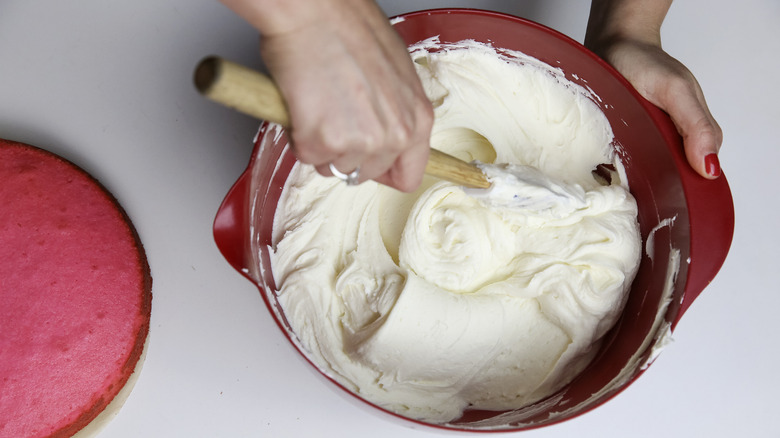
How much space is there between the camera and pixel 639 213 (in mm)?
1060

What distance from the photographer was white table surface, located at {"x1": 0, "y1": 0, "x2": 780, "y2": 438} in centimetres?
110

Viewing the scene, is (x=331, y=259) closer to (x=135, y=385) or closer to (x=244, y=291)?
(x=244, y=291)

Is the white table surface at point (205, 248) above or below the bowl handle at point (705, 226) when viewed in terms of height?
below

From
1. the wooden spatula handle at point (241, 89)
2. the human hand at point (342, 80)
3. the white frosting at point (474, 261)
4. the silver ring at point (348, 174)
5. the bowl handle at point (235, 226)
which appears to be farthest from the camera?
the white frosting at point (474, 261)

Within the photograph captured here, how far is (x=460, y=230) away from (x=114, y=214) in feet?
2.09

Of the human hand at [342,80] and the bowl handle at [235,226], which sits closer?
the human hand at [342,80]

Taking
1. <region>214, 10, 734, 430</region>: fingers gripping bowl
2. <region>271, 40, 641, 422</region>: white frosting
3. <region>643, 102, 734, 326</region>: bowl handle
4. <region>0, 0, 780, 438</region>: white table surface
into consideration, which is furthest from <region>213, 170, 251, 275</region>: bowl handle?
<region>643, 102, 734, 326</region>: bowl handle

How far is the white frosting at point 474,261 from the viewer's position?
3.26 feet

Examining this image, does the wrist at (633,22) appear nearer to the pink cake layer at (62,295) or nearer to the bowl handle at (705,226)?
the bowl handle at (705,226)

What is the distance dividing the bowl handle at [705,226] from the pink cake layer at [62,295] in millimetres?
932

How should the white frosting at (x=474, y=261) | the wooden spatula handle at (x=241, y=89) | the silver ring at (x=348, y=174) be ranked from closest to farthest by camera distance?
the wooden spatula handle at (x=241, y=89) < the silver ring at (x=348, y=174) < the white frosting at (x=474, y=261)

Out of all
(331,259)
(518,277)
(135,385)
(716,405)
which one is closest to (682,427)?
(716,405)

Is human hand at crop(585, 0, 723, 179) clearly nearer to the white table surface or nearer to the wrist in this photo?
the wrist

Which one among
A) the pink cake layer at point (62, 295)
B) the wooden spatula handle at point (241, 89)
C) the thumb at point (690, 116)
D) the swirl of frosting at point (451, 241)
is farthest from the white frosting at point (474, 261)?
the wooden spatula handle at point (241, 89)
